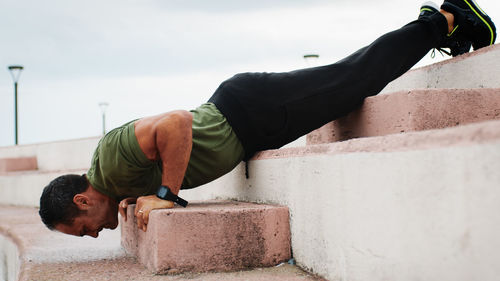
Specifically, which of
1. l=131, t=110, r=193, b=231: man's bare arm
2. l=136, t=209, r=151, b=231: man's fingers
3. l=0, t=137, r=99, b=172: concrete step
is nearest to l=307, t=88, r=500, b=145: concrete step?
l=131, t=110, r=193, b=231: man's bare arm

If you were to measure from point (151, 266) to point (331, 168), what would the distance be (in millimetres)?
1036

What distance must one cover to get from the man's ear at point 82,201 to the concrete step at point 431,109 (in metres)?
1.58

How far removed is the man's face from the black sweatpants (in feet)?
2.80

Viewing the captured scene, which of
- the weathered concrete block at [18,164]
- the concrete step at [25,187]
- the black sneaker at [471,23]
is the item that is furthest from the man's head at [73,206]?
the weathered concrete block at [18,164]

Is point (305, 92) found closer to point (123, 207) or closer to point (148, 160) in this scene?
point (148, 160)

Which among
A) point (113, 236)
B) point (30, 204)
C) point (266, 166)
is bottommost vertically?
point (30, 204)

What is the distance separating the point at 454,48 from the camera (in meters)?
3.27

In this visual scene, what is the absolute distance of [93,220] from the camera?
9.48 feet

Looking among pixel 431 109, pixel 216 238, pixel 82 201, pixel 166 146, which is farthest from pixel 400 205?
pixel 82 201

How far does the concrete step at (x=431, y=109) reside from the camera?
97.0 inches

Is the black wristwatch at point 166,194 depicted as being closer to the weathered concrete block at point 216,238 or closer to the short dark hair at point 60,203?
the weathered concrete block at point 216,238

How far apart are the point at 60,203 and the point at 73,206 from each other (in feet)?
0.23

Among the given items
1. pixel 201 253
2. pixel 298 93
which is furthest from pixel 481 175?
pixel 298 93

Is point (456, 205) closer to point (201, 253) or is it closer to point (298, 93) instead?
point (201, 253)
